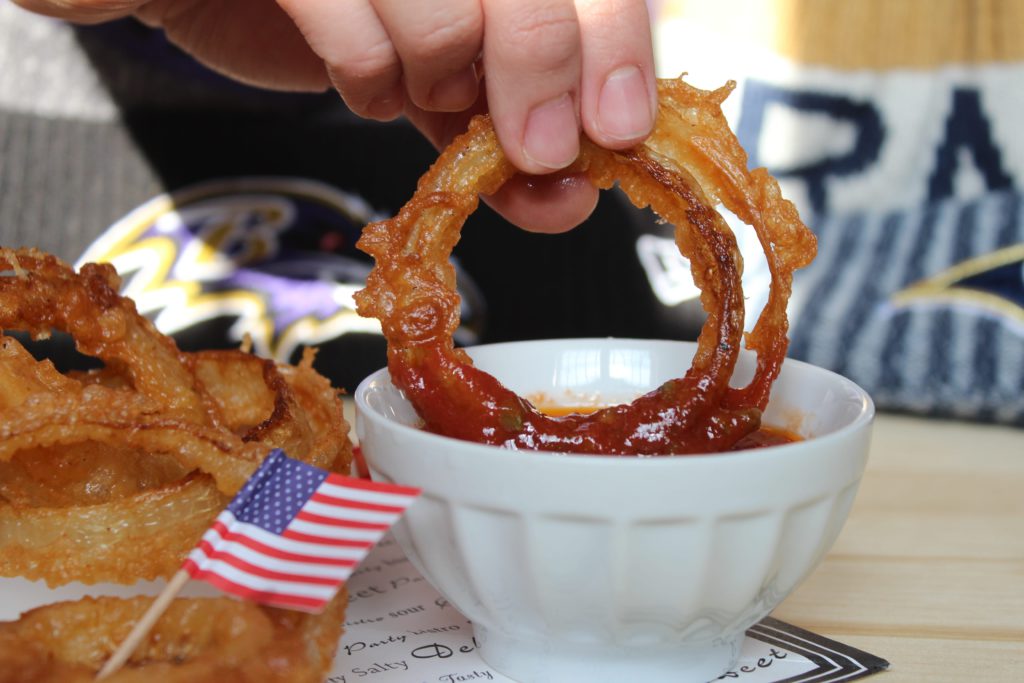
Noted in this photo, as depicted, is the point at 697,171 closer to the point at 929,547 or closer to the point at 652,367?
the point at 652,367

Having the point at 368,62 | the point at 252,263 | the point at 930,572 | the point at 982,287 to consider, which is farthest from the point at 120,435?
the point at 982,287

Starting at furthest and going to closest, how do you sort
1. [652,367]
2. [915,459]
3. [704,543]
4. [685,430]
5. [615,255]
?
[615,255] → [915,459] → [652,367] → [685,430] → [704,543]

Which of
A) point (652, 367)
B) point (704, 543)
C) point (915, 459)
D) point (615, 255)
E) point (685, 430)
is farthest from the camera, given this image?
point (615, 255)

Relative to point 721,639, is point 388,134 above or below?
above

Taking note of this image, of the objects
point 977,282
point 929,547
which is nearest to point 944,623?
point 929,547

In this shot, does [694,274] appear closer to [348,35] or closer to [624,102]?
[624,102]

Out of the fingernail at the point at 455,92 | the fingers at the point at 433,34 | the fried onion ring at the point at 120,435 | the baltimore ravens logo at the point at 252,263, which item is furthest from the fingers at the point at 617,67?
the baltimore ravens logo at the point at 252,263

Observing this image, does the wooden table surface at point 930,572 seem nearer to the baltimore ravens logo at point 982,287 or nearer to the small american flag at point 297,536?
the small american flag at point 297,536
